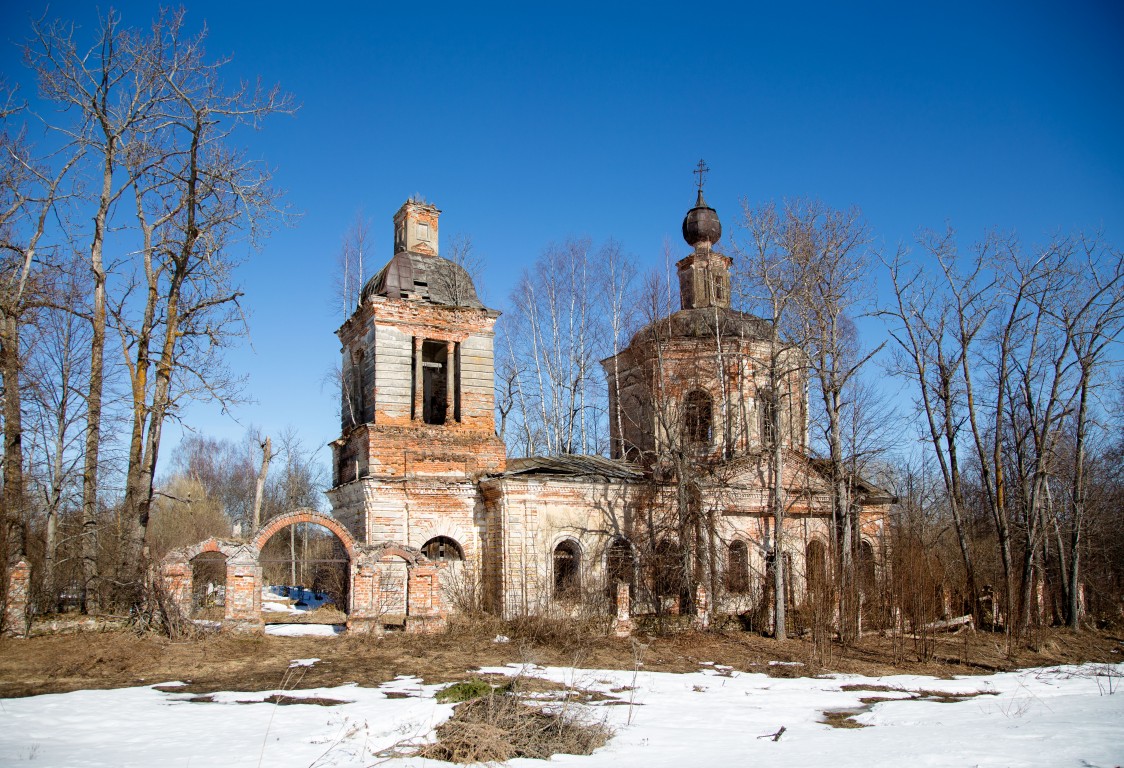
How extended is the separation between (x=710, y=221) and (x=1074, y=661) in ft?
46.5

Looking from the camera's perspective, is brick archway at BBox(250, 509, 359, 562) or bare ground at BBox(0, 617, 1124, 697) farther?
brick archway at BBox(250, 509, 359, 562)

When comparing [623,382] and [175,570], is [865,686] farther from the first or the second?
[623,382]

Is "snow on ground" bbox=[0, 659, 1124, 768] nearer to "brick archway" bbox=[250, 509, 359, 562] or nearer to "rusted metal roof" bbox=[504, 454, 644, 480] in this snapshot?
"brick archway" bbox=[250, 509, 359, 562]

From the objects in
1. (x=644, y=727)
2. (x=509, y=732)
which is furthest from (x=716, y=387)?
(x=509, y=732)

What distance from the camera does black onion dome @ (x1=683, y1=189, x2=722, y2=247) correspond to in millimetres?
24375

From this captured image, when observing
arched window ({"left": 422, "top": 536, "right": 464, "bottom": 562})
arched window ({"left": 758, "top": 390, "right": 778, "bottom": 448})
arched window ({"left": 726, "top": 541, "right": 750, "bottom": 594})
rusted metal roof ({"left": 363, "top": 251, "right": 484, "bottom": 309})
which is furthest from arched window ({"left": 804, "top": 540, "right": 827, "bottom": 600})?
rusted metal roof ({"left": 363, "top": 251, "right": 484, "bottom": 309})

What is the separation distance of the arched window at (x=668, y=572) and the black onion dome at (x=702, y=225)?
959 cm

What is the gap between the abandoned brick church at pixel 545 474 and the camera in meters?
17.6

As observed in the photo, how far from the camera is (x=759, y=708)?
33.8 ft

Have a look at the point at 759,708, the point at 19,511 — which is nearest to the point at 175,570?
the point at 19,511

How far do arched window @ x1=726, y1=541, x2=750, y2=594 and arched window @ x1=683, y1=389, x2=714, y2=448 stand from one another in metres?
2.84

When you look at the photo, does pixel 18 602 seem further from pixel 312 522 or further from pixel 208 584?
pixel 208 584

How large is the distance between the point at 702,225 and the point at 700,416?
579 cm

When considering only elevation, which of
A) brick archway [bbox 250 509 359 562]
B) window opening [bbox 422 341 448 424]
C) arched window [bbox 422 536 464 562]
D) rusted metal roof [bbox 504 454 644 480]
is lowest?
arched window [bbox 422 536 464 562]
